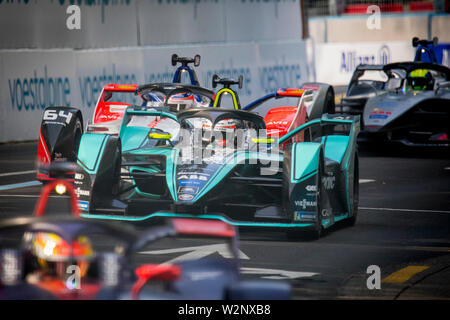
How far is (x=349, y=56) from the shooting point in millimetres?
35938

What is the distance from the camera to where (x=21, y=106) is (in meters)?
19.0

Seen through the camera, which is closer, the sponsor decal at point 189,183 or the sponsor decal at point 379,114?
the sponsor decal at point 189,183

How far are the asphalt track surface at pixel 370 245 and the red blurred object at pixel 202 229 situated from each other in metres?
2.20

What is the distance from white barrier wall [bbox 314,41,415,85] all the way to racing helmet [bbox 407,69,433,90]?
55.4 feet

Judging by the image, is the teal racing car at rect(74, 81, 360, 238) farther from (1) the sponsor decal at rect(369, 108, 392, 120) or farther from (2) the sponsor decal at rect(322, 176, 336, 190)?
(1) the sponsor decal at rect(369, 108, 392, 120)

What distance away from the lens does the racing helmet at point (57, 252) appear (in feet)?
16.1

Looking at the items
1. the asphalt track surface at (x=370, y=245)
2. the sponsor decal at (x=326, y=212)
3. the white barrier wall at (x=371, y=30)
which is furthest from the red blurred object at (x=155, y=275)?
the white barrier wall at (x=371, y=30)

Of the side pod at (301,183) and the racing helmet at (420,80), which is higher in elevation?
the racing helmet at (420,80)

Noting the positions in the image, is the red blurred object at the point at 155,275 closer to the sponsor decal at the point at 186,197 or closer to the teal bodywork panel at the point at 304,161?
the sponsor decal at the point at 186,197

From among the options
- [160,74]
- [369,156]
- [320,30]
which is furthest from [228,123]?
[320,30]

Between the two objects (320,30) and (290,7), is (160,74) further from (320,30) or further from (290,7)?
(320,30)

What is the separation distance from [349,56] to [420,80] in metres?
17.6

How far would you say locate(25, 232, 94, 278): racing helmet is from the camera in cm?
489
